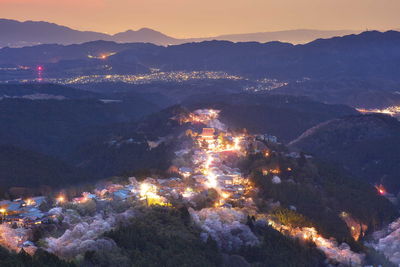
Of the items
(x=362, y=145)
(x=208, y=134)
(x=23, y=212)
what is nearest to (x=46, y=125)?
(x=208, y=134)

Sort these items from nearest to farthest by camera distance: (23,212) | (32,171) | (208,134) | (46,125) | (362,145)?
(23,212) < (32,171) < (208,134) < (362,145) < (46,125)

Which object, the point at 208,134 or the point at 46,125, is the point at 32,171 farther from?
the point at 46,125

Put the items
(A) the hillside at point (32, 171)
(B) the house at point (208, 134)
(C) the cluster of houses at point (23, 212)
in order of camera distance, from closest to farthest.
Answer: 1. (C) the cluster of houses at point (23, 212)
2. (A) the hillside at point (32, 171)
3. (B) the house at point (208, 134)

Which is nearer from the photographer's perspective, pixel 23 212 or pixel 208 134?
pixel 23 212

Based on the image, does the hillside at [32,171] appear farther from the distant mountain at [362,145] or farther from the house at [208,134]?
the distant mountain at [362,145]

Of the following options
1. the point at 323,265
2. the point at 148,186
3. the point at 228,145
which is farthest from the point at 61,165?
the point at 323,265

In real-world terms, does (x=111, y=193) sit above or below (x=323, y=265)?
above

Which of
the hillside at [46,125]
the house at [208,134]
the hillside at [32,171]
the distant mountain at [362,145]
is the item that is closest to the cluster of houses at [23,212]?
the hillside at [32,171]

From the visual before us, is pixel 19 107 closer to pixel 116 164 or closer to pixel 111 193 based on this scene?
pixel 116 164
